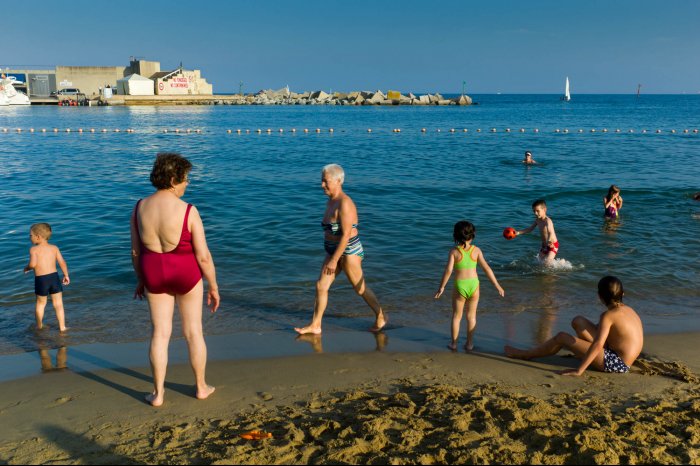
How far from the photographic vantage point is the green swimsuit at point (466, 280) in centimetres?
593

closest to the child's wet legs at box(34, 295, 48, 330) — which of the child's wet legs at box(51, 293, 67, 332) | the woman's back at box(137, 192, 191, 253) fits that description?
the child's wet legs at box(51, 293, 67, 332)

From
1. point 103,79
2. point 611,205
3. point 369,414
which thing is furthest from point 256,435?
point 103,79

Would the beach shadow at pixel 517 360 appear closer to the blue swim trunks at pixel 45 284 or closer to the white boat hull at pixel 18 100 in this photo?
the blue swim trunks at pixel 45 284

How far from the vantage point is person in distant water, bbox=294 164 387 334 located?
19.3 feet

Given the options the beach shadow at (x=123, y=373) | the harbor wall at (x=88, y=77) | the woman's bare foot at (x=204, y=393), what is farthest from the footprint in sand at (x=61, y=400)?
the harbor wall at (x=88, y=77)

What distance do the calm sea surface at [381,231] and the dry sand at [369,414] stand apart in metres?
1.30

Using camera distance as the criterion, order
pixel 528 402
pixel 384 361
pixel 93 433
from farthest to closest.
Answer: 1. pixel 384 361
2. pixel 528 402
3. pixel 93 433

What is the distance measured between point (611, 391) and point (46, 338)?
5993mm

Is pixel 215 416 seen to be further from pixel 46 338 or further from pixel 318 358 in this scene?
pixel 46 338

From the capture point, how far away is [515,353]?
5.64 metres

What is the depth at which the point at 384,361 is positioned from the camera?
18.3ft

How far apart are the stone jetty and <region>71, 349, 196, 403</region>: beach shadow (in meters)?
85.4

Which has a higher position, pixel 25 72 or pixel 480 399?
pixel 25 72

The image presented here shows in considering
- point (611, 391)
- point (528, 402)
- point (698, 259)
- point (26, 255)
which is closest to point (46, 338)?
point (26, 255)
